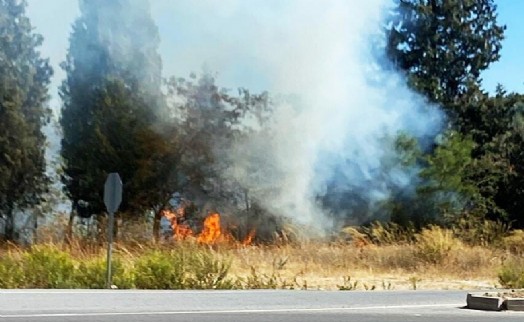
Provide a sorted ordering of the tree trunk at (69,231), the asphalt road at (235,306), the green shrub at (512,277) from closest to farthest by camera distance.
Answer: the asphalt road at (235,306) → the green shrub at (512,277) → the tree trunk at (69,231)

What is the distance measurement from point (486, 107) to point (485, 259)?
2115cm

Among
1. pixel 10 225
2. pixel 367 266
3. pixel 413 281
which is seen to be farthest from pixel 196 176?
pixel 413 281

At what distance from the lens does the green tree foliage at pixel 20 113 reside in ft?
120

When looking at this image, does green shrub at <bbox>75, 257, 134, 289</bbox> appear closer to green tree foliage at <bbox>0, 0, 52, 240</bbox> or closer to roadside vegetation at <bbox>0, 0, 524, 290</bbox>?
roadside vegetation at <bbox>0, 0, 524, 290</bbox>

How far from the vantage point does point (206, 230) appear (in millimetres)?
29891

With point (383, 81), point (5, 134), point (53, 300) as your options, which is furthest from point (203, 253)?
point (5, 134)

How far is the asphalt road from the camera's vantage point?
13.5m

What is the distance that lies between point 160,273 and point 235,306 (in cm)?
316

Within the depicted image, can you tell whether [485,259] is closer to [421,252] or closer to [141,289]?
[421,252]

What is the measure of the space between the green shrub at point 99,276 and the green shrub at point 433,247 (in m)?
9.64

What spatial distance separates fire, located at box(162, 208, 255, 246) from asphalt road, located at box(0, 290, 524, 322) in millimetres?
9762

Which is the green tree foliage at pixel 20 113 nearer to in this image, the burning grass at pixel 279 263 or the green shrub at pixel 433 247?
the burning grass at pixel 279 263

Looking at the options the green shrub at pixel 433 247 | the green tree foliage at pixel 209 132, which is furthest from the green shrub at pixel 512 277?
the green tree foliage at pixel 209 132

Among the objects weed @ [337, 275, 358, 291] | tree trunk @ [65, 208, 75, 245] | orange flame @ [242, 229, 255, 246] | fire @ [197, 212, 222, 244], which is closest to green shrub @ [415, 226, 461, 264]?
weed @ [337, 275, 358, 291]
